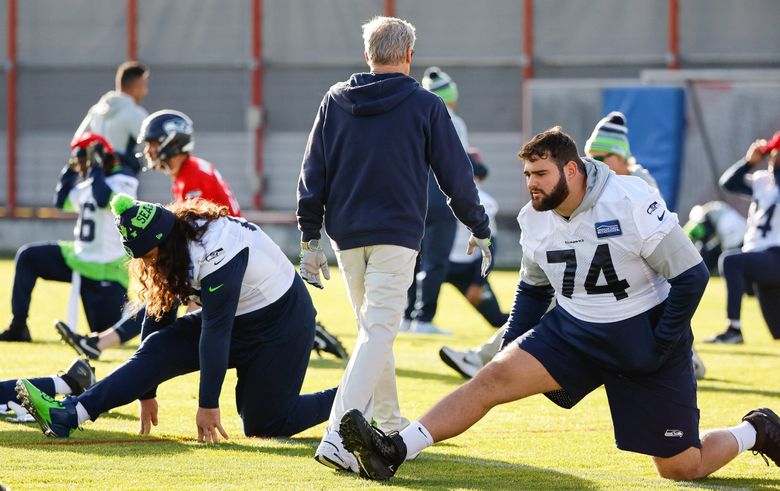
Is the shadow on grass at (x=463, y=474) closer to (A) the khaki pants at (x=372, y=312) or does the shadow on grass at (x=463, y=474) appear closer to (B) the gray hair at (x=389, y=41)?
(A) the khaki pants at (x=372, y=312)


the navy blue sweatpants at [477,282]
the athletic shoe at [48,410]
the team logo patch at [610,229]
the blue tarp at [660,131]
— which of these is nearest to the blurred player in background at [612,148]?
the team logo patch at [610,229]

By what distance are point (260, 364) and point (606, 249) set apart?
1955mm

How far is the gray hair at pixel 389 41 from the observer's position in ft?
21.1

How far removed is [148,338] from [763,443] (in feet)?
9.55

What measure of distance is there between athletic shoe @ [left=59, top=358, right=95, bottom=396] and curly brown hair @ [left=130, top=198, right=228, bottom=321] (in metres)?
0.87

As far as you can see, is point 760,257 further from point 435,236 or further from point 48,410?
point 48,410

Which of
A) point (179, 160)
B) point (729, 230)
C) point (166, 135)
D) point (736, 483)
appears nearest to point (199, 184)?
point (179, 160)

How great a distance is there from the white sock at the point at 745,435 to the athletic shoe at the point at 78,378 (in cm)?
329

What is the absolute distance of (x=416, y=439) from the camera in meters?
5.85

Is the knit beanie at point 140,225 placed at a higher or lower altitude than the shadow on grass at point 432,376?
higher

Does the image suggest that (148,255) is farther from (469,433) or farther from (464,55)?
(464,55)

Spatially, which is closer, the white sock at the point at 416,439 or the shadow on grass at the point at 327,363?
the white sock at the point at 416,439

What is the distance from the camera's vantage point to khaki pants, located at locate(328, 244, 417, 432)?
248 inches

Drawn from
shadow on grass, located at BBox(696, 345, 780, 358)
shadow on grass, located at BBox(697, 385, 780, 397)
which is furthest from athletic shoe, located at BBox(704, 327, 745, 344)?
shadow on grass, located at BBox(697, 385, 780, 397)
